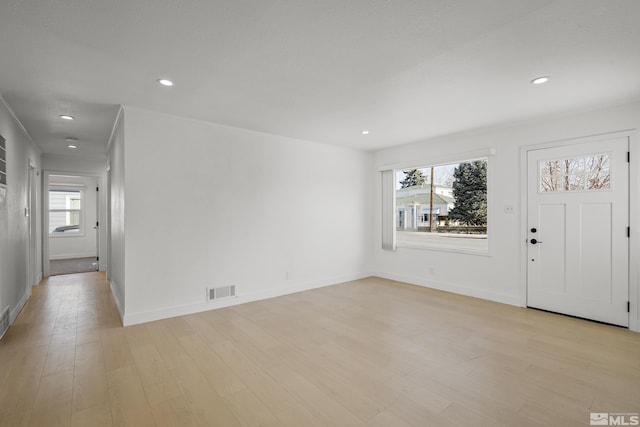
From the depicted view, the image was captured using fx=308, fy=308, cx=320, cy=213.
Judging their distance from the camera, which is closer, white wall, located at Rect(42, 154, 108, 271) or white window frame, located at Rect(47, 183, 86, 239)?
white wall, located at Rect(42, 154, 108, 271)

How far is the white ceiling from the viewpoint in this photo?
1.90 metres

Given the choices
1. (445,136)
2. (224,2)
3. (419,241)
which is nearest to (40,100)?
(224,2)

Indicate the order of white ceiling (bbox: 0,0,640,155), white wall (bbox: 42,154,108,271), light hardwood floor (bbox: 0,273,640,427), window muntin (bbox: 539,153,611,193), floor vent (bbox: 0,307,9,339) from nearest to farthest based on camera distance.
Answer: white ceiling (bbox: 0,0,640,155) → light hardwood floor (bbox: 0,273,640,427) → floor vent (bbox: 0,307,9,339) → window muntin (bbox: 539,153,611,193) → white wall (bbox: 42,154,108,271)

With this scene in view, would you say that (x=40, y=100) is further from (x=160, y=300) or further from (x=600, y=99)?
(x=600, y=99)

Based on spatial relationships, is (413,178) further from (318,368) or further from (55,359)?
(55,359)

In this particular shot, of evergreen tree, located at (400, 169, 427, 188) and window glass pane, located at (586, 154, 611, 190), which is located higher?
evergreen tree, located at (400, 169, 427, 188)

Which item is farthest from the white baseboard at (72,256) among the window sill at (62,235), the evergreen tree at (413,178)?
the evergreen tree at (413,178)

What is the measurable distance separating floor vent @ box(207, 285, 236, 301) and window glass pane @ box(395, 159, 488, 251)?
318 cm

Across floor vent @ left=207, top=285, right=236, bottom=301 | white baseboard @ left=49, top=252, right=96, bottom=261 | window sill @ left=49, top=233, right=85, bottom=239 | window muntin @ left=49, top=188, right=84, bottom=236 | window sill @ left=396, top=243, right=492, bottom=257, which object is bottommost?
white baseboard @ left=49, top=252, right=96, bottom=261

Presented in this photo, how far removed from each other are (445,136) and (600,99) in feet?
6.39

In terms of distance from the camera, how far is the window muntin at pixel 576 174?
3.65 metres

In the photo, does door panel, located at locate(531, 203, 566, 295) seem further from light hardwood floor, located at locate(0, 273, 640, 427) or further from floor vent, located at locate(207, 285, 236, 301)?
floor vent, located at locate(207, 285, 236, 301)

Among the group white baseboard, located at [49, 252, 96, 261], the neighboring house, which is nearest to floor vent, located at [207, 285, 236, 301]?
the neighboring house

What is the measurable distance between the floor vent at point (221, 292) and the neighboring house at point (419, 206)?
11.4ft
